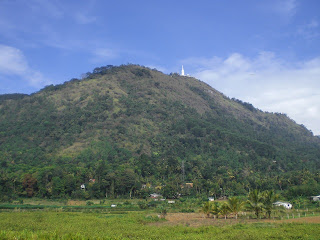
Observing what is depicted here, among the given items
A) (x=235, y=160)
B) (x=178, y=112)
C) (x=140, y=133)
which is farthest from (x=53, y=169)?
(x=178, y=112)

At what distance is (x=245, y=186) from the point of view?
224 ft

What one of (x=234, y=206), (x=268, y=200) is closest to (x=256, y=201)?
(x=268, y=200)

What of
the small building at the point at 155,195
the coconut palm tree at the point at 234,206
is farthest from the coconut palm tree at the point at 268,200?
the small building at the point at 155,195

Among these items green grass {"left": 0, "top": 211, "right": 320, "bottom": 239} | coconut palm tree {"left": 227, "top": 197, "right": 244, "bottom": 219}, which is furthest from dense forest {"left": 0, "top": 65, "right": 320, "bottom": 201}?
green grass {"left": 0, "top": 211, "right": 320, "bottom": 239}

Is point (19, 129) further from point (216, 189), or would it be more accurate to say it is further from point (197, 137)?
point (216, 189)

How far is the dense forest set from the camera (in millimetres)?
61688

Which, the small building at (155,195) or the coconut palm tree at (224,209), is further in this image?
the small building at (155,195)

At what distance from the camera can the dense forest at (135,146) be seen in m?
61.7

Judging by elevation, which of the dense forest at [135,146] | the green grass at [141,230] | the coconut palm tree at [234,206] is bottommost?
the green grass at [141,230]

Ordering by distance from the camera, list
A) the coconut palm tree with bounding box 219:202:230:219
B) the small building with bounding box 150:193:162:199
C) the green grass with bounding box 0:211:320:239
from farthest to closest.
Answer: the small building with bounding box 150:193:162:199, the coconut palm tree with bounding box 219:202:230:219, the green grass with bounding box 0:211:320:239

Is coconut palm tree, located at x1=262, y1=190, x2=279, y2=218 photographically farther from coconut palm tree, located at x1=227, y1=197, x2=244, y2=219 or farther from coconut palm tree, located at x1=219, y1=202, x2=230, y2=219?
Result: coconut palm tree, located at x1=219, y1=202, x2=230, y2=219

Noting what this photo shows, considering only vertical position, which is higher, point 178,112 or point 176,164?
point 178,112

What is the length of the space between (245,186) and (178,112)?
57.8m

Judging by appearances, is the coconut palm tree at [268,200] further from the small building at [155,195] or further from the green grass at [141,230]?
the small building at [155,195]
